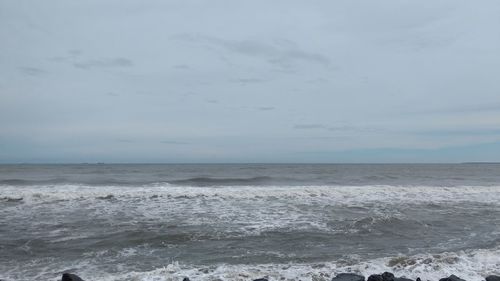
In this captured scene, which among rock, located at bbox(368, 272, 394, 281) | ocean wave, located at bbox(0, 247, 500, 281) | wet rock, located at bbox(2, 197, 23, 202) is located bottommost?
ocean wave, located at bbox(0, 247, 500, 281)

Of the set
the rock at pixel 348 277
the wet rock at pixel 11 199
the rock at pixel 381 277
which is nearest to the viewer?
the rock at pixel 381 277

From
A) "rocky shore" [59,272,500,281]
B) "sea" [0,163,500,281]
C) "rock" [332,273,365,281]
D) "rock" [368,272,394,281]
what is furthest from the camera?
"sea" [0,163,500,281]

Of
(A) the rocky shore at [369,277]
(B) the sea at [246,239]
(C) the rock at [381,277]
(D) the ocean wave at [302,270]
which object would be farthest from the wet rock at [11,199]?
(C) the rock at [381,277]

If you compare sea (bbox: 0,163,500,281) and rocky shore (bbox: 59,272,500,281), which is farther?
sea (bbox: 0,163,500,281)

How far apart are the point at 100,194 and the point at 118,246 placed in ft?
43.7

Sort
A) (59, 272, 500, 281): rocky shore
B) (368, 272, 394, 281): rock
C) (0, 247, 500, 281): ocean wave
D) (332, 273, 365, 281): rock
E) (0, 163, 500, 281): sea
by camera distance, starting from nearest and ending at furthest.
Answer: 1. (59, 272, 500, 281): rocky shore
2. (368, 272, 394, 281): rock
3. (332, 273, 365, 281): rock
4. (0, 247, 500, 281): ocean wave
5. (0, 163, 500, 281): sea

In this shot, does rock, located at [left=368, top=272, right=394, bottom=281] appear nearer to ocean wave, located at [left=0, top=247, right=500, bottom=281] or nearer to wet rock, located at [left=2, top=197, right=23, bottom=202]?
ocean wave, located at [left=0, top=247, right=500, bottom=281]

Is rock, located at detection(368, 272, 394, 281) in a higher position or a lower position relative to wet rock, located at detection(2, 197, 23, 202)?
higher

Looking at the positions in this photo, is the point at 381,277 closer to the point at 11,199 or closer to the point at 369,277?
the point at 369,277

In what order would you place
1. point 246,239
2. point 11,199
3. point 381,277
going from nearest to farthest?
point 381,277 < point 246,239 < point 11,199

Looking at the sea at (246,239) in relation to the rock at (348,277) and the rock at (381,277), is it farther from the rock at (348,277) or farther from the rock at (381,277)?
the rock at (381,277)

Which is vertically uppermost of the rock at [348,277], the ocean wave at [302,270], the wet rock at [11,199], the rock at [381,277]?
the rock at [381,277]

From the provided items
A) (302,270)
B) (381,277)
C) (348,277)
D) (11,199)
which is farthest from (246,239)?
(11,199)

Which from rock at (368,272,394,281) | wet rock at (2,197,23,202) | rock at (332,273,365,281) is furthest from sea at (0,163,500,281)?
rock at (368,272,394,281)
